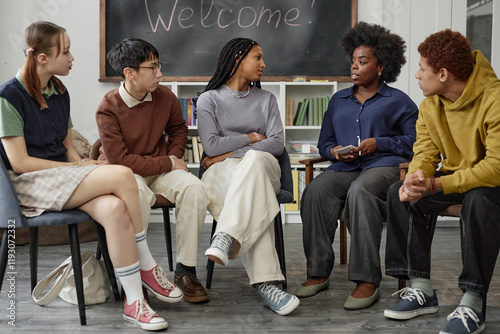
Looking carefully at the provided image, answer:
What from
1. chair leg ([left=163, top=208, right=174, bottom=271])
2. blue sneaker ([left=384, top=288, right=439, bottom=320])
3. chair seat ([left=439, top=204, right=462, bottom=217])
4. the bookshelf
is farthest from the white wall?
blue sneaker ([left=384, top=288, right=439, bottom=320])

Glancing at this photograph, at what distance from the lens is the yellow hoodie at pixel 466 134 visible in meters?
2.01

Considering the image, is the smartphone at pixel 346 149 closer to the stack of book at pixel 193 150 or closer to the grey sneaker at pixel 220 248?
the grey sneaker at pixel 220 248

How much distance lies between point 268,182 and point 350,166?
0.53 metres

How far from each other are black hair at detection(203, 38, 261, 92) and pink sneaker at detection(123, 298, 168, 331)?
3.93 feet

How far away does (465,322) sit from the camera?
Answer: 76.5 inches

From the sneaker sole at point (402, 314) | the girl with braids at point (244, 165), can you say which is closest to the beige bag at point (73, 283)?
the girl with braids at point (244, 165)

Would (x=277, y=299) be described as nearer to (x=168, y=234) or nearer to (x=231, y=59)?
(x=168, y=234)

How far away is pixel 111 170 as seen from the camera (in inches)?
81.4

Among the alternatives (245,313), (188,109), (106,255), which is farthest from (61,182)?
(188,109)

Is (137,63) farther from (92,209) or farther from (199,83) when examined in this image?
(199,83)

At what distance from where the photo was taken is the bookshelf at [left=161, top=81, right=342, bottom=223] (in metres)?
4.49

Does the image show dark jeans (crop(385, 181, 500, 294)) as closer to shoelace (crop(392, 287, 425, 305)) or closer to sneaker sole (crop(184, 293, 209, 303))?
shoelace (crop(392, 287, 425, 305))

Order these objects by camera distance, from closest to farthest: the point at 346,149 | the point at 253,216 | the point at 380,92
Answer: the point at 253,216, the point at 346,149, the point at 380,92

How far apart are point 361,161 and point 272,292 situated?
32.3 inches
